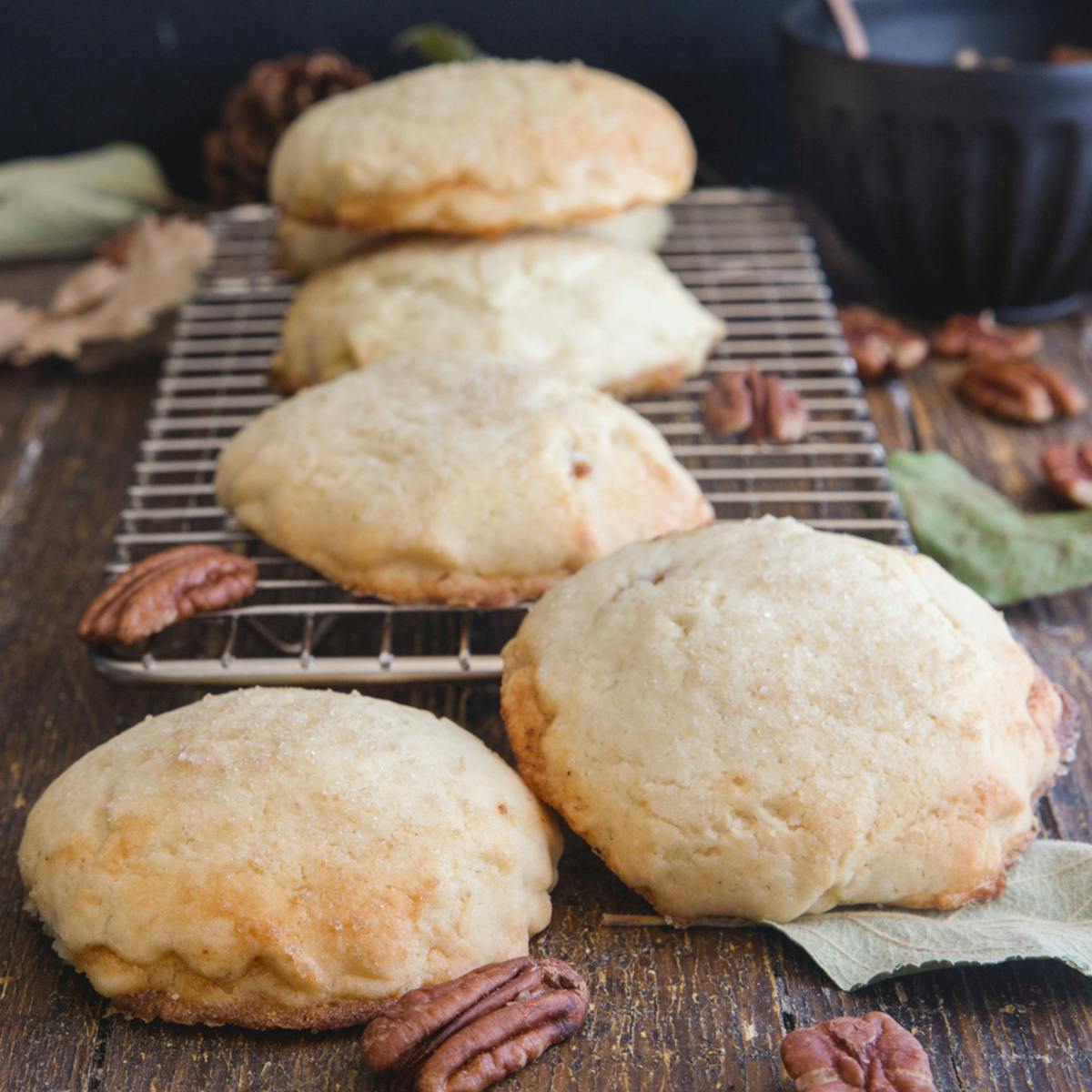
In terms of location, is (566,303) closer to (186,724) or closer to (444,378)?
(444,378)

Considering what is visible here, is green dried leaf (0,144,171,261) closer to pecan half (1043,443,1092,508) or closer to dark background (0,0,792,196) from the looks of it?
dark background (0,0,792,196)

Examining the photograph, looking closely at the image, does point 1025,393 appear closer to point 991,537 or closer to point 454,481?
point 991,537

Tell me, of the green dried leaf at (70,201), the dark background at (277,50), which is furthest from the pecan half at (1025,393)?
the green dried leaf at (70,201)

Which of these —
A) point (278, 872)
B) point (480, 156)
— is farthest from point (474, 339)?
point (278, 872)

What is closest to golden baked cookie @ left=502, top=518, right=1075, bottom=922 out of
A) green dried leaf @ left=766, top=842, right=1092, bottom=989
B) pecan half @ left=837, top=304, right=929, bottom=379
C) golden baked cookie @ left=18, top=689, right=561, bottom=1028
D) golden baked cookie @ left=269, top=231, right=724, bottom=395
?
green dried leaf @ left=766, top=842, right=1092, bottom=989

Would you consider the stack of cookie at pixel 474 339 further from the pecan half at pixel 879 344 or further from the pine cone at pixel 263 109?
the pine cone at pixel 263 109

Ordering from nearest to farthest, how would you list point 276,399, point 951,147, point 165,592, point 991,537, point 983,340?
point 165,592 → point 991,537 → point 276,399 → point 951,147 → point 983,340
